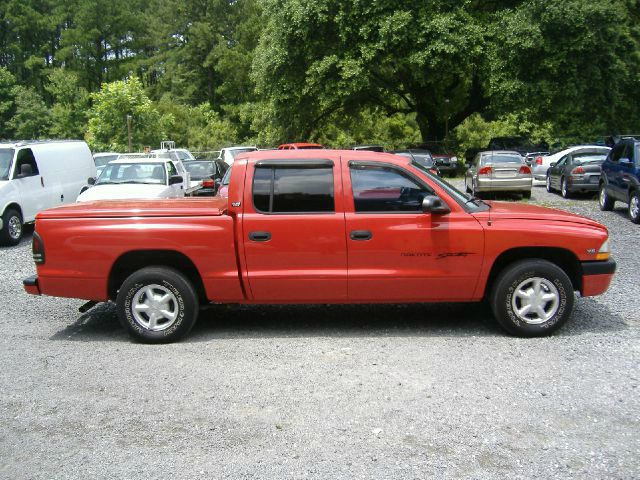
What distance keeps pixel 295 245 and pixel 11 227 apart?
910 cm

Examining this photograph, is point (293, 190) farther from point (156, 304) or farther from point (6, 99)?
point (6, 99)

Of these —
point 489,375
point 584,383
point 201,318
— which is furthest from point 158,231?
point 584,383

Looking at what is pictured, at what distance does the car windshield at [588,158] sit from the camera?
18.9 m

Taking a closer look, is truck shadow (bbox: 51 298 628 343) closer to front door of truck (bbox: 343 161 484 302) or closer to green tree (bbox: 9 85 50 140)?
front door of truck (bbox: 343 161 484 302)

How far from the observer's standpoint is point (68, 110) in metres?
57.3

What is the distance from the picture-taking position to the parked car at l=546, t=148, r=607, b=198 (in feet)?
61.0

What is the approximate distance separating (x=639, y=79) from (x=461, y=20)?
9.76 meters

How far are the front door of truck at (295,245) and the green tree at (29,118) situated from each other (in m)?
58.6

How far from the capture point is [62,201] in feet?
48.4

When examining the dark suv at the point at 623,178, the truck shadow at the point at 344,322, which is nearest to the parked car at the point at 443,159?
the dark suv at the point at 623,178

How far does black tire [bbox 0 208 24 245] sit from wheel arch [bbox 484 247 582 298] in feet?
33.3

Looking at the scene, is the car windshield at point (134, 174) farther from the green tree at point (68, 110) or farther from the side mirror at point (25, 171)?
the green tree at point (68, 110)

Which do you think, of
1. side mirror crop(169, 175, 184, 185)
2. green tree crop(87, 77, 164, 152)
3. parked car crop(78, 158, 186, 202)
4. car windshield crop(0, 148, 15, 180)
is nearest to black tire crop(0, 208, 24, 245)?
car windshield crop(0, 148, 15, 180)

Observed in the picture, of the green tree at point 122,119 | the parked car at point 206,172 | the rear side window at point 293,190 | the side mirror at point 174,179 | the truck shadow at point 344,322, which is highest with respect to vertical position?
the green tree at point 122,119
